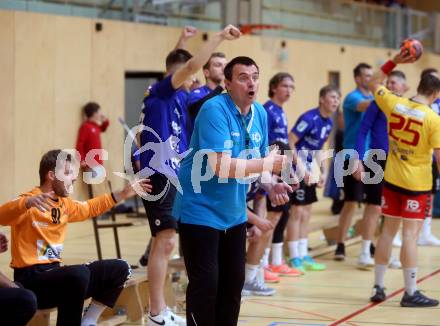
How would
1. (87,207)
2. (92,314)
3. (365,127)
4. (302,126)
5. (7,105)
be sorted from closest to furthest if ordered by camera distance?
(87,207) < (92,314) < (365,127) < (302,126) < (7,105)

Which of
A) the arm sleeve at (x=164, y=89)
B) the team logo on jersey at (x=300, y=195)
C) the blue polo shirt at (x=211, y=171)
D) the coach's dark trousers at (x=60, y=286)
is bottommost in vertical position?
the coach's dark trousers at (x=60, y=286)

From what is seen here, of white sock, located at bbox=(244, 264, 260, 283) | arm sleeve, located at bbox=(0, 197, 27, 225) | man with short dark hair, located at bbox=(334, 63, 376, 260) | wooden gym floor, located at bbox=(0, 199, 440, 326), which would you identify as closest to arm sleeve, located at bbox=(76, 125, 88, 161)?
wooden gym floor, located at bbox=(0, 199, 440, 326)

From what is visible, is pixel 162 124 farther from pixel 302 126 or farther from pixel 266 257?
pixel 302 126

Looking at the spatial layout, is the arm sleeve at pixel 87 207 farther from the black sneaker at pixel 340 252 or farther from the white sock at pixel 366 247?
the black sneaker at pixel 340 252

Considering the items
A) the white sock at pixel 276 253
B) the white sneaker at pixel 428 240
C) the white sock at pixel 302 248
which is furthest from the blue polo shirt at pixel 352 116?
the white sneaker at pixel 428 240

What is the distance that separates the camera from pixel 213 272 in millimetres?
4410

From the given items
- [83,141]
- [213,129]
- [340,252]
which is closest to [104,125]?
[83,141]

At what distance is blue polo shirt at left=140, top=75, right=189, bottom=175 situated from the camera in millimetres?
5711

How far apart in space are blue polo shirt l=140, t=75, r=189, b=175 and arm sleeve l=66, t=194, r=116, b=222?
49 centimetres

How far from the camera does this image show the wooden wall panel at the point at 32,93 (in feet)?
37.1

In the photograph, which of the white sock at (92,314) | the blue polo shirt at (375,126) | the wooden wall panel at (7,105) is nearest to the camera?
the white sock at (92,314)

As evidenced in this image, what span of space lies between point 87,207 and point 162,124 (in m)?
0.83

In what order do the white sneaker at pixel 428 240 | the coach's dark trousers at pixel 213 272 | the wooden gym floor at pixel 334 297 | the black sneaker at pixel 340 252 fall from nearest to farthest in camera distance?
the coach's dark trousers at pixel 213 272
the wooden gym floor at pixel 334 297
the black sneaker at pixel 340 252
the white sneaker at pixel 428 240

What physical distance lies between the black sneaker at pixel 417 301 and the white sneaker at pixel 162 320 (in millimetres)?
2030
